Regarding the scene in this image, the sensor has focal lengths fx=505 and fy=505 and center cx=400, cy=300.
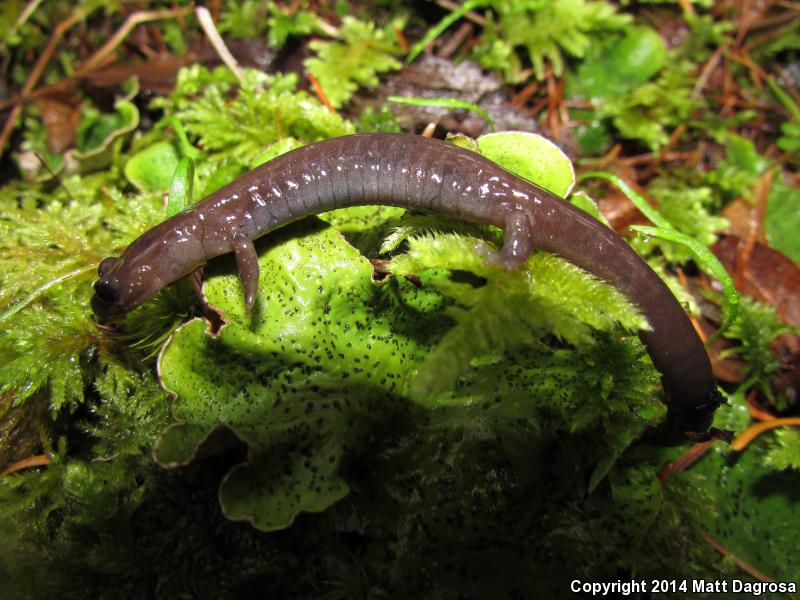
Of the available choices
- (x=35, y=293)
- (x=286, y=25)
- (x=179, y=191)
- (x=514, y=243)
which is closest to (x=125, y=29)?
(x=286, y=25)

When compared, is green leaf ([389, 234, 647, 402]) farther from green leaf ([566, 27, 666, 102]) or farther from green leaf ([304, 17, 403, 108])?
green leaf ([566, 27, 666, 102])

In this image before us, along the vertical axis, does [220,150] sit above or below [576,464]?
above

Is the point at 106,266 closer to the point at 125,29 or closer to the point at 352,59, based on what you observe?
the point at 352,59

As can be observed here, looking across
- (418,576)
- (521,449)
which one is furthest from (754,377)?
(418,576)

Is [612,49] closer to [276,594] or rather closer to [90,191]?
[90,191]

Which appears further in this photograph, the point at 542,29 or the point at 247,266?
the point at 542,29

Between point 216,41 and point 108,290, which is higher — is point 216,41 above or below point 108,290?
above

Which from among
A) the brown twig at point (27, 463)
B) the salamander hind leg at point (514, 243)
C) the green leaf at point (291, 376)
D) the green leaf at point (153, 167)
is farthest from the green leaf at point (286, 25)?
the brown twig at point (27, 463)
